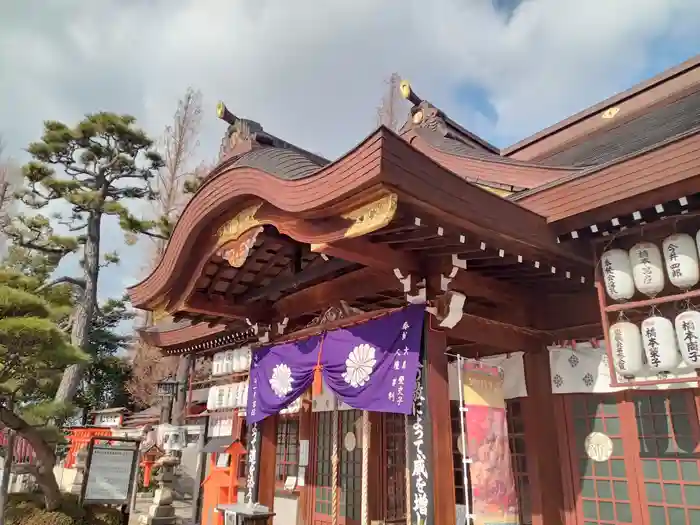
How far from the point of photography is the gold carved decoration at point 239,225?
5473mm

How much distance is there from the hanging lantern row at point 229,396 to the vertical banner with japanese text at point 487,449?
5550 mm

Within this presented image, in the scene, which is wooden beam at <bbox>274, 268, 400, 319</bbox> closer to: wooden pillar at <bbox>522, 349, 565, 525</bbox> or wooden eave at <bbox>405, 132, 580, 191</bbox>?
wooden eave at <bbox>405, 132, 580, 191</bbox>

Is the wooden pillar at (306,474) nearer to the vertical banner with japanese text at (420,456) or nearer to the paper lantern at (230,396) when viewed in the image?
the paper lantern at (230,396)

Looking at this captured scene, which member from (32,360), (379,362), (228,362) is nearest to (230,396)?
(228,362)

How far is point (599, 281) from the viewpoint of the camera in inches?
211

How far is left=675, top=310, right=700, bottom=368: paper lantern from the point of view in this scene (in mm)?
4684

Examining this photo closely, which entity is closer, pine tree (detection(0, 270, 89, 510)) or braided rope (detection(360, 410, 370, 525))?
braided rope (detection(360, 410, 370, 525))

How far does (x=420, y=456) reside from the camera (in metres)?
4.73

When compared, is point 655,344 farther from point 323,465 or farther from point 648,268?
point 323,465

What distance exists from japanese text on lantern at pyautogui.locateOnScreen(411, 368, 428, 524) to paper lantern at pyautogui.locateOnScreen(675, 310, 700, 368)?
2429 mm

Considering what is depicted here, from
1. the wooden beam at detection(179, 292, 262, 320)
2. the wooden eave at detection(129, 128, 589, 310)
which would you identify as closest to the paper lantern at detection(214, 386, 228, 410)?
the wooden beam at detection(179, 292, 262, 320)

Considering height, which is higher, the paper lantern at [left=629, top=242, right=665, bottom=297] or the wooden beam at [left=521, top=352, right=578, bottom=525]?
the paper lantern at [left=629, top=242, right=665, bottom=297]

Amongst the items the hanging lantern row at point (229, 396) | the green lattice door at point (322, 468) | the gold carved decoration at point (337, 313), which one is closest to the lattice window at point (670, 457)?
the gold carved decoration at point (337, 313)

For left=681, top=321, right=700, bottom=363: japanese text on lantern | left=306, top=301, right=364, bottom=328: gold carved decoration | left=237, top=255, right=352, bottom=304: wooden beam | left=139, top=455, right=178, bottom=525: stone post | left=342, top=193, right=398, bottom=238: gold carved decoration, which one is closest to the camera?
left=342, top=193, right=398, bottom=238: gold carved decoration
